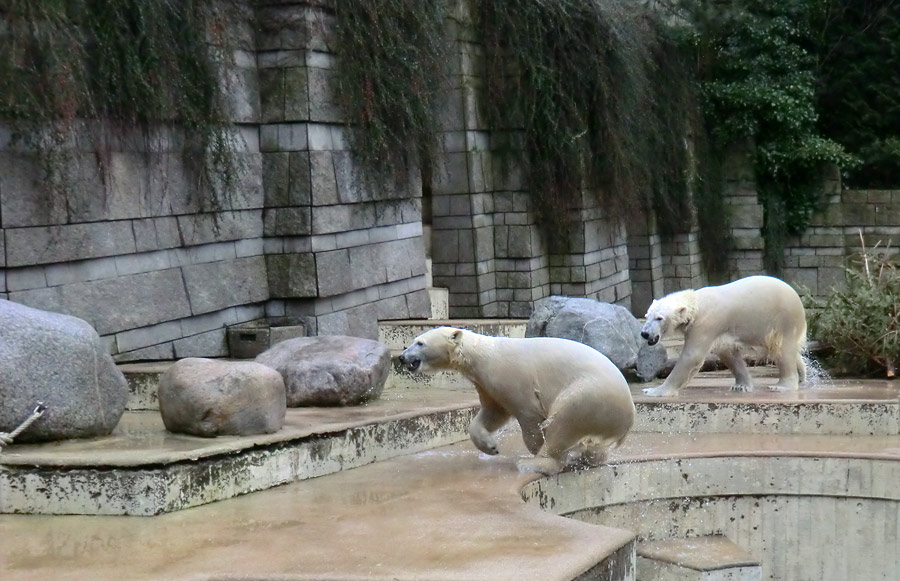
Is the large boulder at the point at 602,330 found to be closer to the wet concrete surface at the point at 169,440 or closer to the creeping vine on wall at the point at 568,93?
the wet concrete surface at the point at 169,440

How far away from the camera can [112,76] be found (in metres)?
7.46

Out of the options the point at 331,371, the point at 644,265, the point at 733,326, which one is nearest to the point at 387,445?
the point at 331,371

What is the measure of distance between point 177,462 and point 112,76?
3.32m

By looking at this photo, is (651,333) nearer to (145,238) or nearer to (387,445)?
(387,445)

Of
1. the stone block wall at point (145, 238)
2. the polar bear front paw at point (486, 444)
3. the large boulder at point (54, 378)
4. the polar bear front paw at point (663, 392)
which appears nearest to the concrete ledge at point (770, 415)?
the polar bear front paw at point (663, 392)

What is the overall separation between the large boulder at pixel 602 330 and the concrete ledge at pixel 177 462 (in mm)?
2342

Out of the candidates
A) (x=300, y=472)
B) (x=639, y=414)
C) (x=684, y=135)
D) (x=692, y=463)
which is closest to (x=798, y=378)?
(x=639, y=414)

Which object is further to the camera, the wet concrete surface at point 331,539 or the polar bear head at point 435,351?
the polar bear head at point 435,351

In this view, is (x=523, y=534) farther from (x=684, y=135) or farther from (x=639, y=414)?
(x=684, y=135)

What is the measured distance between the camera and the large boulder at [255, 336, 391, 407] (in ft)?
23.3

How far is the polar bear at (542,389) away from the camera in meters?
5.64

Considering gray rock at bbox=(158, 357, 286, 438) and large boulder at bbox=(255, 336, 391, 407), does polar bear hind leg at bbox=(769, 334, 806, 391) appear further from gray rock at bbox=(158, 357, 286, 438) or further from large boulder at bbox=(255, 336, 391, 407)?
gray rock at bbox=(158, 357, 286, 438)

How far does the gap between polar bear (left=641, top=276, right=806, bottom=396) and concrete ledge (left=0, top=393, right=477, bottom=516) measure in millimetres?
1974

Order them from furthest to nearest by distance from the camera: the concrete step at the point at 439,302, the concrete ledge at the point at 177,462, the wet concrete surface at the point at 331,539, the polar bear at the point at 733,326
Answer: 1. the concrete step at the point at 439,302
2. the polar bear at the point at 733,326
3. the concrete ledge at the point at 177,462
4. the wet concrete surface at the point at 331,539
